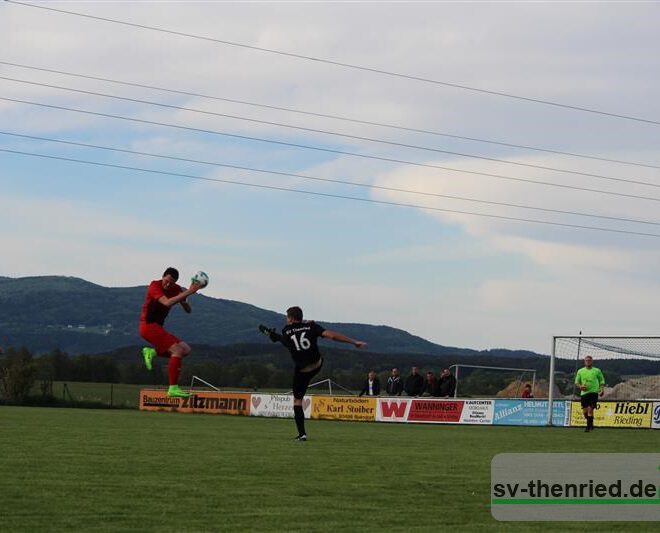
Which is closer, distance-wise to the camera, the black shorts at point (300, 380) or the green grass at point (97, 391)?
the black shorts at point (300, 380)

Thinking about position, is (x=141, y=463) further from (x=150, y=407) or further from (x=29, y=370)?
(x=29, y=370)

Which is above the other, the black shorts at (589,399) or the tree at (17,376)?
the black shorts at (589,399)

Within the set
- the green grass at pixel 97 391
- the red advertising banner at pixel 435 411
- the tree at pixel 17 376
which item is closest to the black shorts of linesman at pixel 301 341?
the red advertising banner at pixel 435 411

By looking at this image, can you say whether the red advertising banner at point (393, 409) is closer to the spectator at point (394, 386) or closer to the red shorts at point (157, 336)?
the spectator at point (394, 386)

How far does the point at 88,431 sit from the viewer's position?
20.7 m

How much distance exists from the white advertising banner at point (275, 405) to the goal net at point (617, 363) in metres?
9.63

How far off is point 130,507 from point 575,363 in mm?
32078

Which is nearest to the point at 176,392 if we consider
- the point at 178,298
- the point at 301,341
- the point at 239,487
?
the point at 178,298

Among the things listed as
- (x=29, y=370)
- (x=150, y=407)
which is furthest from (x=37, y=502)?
(x=29, y=370)

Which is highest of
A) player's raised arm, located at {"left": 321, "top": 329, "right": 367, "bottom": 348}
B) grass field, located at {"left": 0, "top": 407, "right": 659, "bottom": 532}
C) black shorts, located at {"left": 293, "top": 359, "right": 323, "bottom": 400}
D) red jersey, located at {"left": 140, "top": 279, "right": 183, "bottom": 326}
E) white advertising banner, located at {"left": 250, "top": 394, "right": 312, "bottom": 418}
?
red jersey, located at {"left": 140, "top": 279, "right": 183, "bottom": 326}

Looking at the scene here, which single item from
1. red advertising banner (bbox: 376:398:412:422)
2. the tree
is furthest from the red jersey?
the tree

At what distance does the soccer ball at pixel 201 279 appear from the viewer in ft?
59.6

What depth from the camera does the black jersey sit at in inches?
761

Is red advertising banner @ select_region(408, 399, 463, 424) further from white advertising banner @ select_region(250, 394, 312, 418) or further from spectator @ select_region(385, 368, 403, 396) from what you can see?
white advertising banner @ select_region(250, 394, 312, 418)
